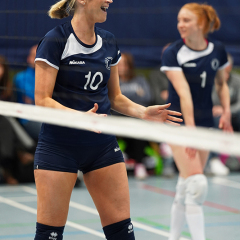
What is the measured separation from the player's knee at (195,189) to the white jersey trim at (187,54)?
3.05ft

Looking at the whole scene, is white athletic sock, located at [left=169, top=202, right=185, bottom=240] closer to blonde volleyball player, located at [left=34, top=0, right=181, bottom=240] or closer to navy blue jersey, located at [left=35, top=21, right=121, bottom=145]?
blonde volleyball player, located at [left=34, top=0, right=181, bottom=240]

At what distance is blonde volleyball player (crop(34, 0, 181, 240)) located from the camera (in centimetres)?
262

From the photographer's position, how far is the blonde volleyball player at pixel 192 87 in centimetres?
382

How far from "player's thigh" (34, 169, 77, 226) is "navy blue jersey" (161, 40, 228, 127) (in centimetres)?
166

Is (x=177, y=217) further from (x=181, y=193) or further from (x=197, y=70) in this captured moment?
(x=197, y=70)

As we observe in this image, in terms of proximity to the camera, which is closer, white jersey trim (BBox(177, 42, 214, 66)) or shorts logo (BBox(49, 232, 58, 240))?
shorts logo (BBox(49, 232, 58, 240))

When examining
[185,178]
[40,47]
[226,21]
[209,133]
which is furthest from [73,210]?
[226,21]

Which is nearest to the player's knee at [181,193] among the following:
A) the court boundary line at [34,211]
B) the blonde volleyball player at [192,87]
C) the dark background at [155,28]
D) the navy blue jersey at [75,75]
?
the blonde volleyball player at [192,87]

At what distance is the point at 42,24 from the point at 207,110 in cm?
249

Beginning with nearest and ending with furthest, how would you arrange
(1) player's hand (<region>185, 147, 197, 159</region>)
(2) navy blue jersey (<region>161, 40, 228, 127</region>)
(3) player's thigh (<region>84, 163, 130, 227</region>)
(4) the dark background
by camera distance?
(3) player's thigh (<region>84, 163, 130, 227</region>)
(1) player's hand (<region>185, 147, 197, 159</region>)
(2) navy blue jersey (<region>161, 40, 228, 127</region>)
(4) the dark background

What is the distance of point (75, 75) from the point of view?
267 centimetres

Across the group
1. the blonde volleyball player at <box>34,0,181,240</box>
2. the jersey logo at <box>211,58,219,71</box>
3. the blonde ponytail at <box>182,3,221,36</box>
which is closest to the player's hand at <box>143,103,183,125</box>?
the blonde volleyball player at <box>34,0,181,240</box>

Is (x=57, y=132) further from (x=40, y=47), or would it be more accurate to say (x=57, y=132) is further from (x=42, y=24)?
(x=42, y=24)

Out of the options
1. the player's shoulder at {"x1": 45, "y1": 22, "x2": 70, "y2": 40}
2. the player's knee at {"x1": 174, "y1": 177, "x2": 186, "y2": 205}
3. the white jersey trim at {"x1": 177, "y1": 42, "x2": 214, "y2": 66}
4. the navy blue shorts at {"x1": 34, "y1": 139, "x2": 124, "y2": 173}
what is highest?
the player's shoulder at {"x1": 45, "y1": 22, "x2": 70, "y2": 40}
